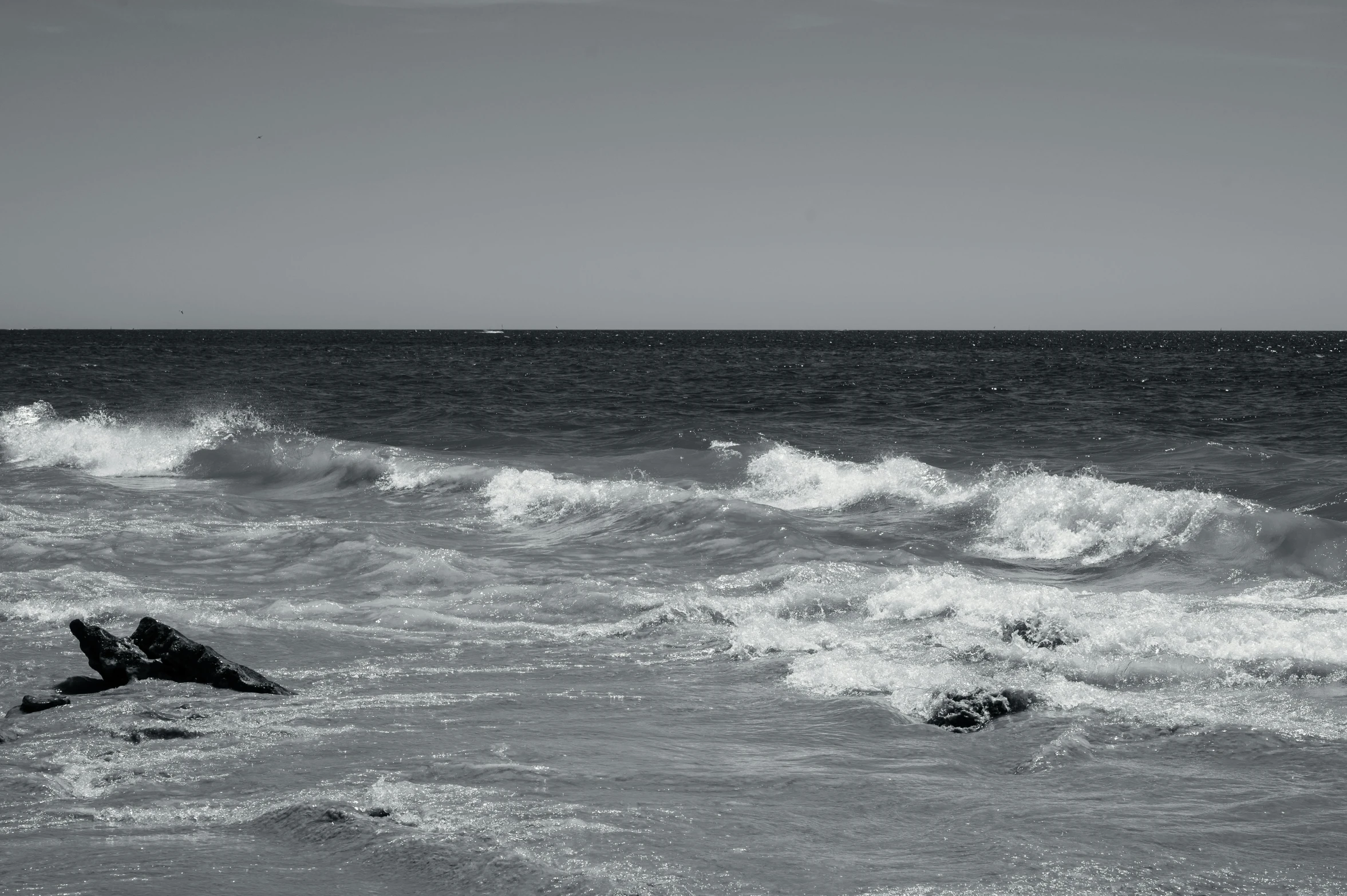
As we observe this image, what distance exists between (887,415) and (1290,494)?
14638 mm

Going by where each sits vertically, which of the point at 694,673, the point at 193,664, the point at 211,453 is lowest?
the point at 694,673

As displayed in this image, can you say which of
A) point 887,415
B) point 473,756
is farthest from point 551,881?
point 887,415

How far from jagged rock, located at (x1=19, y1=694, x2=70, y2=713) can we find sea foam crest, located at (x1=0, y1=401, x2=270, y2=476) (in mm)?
17029

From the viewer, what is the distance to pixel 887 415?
30.8m

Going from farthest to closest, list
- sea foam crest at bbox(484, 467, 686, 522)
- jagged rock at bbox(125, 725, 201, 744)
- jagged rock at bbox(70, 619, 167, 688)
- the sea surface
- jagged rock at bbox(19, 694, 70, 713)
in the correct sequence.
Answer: sea foam crest at bbox(484, 467, 686, 522) → jagged rock at bbox(70, 619, 167, 688) → jagged rock at bbox(19, 694, 70, 713) → jagged rock at bbox(125, 725, 201, 744) → the sea surface

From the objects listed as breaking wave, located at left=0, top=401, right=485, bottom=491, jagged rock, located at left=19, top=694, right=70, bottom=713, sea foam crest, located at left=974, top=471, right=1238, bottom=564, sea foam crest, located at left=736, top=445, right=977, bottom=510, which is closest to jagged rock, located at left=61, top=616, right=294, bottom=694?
jagged rock, located at left=19, top=694, right=70, bottom=713

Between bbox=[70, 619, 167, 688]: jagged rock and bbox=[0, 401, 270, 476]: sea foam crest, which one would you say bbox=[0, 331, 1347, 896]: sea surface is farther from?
bbox=[0, 401, 270, 476]: sea foam crest

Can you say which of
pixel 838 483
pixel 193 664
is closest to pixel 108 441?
pixel 838 483

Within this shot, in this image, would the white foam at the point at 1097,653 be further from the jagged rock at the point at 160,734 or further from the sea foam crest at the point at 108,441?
the sea foam crest at the point at 108,441

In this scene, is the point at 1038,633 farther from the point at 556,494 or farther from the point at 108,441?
the point at 108,441

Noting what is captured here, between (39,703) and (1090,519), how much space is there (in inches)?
470

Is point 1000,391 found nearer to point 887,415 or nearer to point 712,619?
point 887,415

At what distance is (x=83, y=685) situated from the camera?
285 inches

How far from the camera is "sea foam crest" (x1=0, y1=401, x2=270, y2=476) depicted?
24016 millimetres
